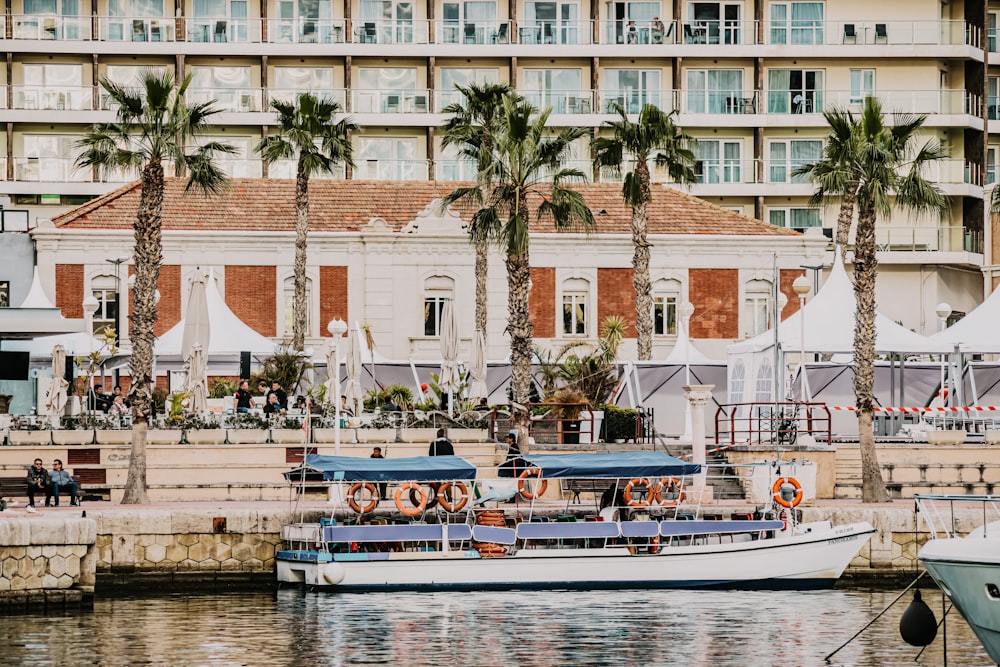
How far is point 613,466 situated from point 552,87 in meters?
40.6

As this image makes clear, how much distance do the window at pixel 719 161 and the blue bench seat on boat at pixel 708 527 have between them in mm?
39284

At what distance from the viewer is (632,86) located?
72562 millimetres

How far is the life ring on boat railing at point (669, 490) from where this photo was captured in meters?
34.5

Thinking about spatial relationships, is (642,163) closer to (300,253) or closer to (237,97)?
(300,253)

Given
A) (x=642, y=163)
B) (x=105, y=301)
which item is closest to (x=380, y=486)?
(x=642, y=163)

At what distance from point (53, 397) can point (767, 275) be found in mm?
27170

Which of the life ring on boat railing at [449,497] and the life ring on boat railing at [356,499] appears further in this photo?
the life ring on boat railing at [449,497]

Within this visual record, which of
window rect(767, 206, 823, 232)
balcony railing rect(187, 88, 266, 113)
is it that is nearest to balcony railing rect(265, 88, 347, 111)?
balcony railing rect(187, 88, 266, 113)

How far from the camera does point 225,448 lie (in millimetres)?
40062

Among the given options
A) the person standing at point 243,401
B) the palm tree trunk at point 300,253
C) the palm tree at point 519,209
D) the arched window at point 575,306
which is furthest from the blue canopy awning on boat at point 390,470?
the arched window at point 575,306

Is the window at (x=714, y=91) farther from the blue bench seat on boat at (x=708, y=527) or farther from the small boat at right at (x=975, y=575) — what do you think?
the small boat at right at (x=975, y=575)

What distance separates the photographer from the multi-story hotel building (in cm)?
7112

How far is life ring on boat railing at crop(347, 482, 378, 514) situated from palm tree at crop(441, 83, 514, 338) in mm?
16488

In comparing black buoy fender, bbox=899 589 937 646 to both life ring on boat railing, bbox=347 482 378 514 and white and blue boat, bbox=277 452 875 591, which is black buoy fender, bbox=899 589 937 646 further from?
life ring on boat railing, bbox=347 482 378 514
